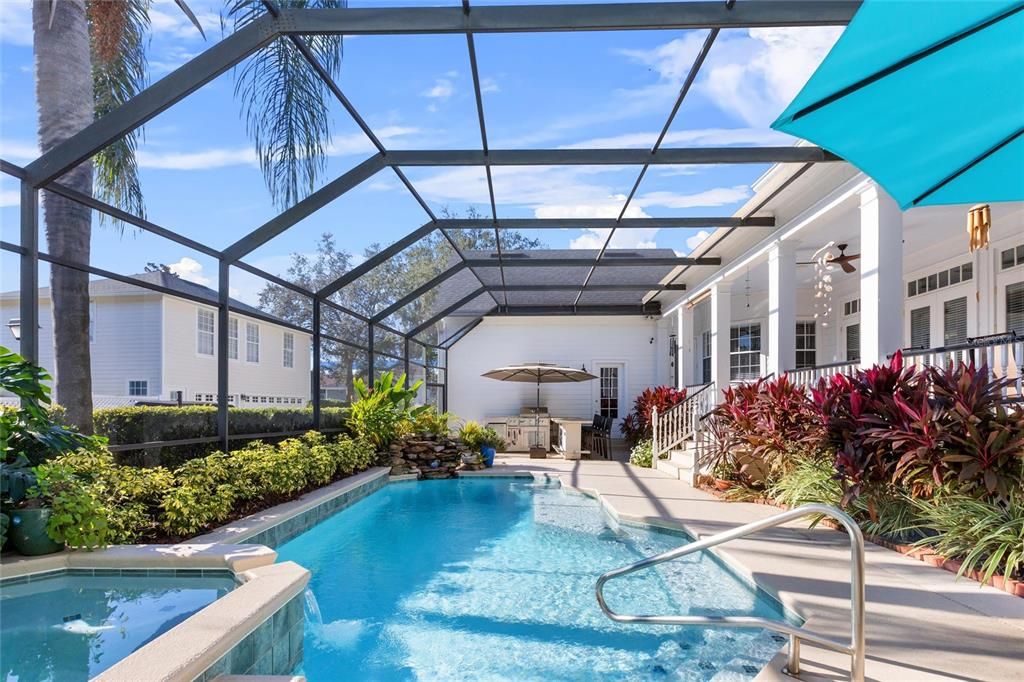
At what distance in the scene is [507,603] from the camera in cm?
510

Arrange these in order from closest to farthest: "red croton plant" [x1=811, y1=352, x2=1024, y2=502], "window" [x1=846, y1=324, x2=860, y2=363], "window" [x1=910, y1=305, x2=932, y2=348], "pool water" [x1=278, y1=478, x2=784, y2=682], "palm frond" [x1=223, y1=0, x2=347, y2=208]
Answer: "pool water" [x1=278, y1=478, x2=784, y2=682] → "red croton plant" [x1=811, y1=352, x2=1024, y2=502] → "palm frond" [x1=223, y1=0, x2=347, y2=208] → "window" [x1=910, y1=305, x2=932, y2=348] → "window" [x1=846, y1=324, x2=860, y2=363]

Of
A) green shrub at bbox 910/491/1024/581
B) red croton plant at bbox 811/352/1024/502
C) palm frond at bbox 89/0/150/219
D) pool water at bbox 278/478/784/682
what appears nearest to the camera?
pool water at bbox 278/478/784/682

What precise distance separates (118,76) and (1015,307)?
418 inches

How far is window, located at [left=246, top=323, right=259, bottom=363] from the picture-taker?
8695 mm

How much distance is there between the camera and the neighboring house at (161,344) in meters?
5.94

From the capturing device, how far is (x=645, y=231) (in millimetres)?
10344

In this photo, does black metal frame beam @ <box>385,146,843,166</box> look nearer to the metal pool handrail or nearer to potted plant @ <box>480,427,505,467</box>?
the metal pool handrail

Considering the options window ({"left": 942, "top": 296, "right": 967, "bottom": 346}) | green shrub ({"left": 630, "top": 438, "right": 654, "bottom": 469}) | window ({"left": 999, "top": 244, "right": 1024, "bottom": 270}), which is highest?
window ({"left": 999, "top": 244, "right": 1024, "bottom": 270})

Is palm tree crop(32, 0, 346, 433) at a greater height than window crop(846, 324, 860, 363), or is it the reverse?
palm tree crop(32, 0, 346, 433)

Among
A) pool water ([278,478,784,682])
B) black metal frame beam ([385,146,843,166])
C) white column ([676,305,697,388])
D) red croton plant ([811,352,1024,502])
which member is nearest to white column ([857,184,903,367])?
red croton plant ([811,352,1024,502])

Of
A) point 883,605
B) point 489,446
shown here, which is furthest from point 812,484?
point 489,446

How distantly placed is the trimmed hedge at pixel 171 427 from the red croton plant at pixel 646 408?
318 inches

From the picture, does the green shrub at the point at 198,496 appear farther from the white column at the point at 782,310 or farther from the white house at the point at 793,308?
the white column at the point at 782,310

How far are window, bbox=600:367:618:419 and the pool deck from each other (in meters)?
11.2
